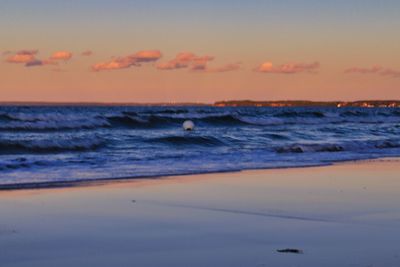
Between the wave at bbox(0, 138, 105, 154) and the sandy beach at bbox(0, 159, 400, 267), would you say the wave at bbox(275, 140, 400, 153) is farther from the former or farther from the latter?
the sandy beach at bbox(0, 159, 400, 267)

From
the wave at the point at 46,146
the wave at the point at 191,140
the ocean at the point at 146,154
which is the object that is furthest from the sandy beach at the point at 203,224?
the wave at the point at 191,140

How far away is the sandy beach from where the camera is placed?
19.9 ft

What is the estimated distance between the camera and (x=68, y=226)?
752cm

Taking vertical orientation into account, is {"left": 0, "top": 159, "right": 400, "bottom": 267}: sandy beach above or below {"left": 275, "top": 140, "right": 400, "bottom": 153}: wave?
above

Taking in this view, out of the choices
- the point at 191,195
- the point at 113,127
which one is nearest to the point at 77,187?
the point at 191,195

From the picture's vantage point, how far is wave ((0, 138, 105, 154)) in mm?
20616

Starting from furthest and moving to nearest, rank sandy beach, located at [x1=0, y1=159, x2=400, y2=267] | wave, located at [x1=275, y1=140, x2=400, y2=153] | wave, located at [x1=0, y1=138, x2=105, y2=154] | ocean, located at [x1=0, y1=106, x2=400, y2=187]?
1. wave, located at [x1=275, y1=140, x2=400, y2=153]
2. wave, located at [x1=0, y1=138, x2=105, y2=154]
3. ocean, located at [x1=0, y1=106, x2=400, y2=187]
4. sandy beach, located at [x1=0, y1=159, x2=400, y2=267]

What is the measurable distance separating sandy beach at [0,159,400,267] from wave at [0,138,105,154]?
9181mm

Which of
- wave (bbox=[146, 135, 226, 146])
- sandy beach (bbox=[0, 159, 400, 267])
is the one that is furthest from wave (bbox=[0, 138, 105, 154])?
sandy beach (bbox=[0, 159, 400, 267])

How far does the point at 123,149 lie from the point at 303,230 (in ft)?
48.8

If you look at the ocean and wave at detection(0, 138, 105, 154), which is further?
wave at detection(0, 138, 105, 154)

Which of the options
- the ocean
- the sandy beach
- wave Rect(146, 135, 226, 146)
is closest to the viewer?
the sandy beach

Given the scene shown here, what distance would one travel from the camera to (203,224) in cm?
773

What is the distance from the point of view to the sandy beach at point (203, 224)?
6.06 metres
